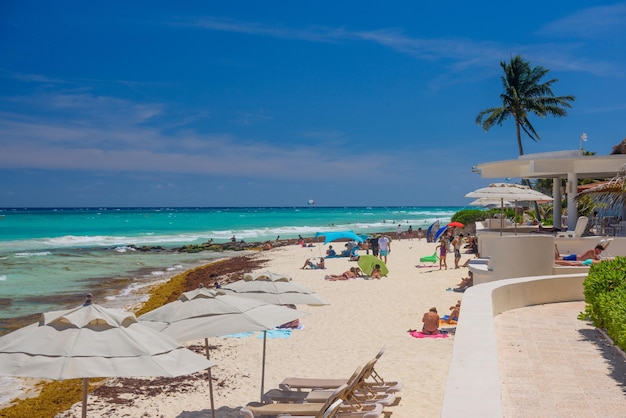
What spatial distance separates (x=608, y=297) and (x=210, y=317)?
503cm

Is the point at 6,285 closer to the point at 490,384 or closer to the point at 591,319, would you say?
the point at 591,319

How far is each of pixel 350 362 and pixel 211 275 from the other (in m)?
18.7

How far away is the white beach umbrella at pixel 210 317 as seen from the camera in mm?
7316

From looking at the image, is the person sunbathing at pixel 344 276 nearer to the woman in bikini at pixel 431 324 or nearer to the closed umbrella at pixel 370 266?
the closed umbrella at pixel 370 266

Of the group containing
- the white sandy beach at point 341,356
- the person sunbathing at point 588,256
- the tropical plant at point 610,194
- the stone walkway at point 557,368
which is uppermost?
the tropical plant at point 610,194

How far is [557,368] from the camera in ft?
21.9

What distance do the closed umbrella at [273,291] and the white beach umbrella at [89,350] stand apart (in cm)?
414

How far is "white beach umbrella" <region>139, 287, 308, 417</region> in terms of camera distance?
732cm

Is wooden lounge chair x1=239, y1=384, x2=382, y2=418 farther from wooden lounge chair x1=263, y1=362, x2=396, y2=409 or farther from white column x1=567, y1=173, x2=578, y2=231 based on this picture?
white column x1=567, y1=173, x2=578, y2=231

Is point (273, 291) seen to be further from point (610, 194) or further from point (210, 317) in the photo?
point (610, 194)

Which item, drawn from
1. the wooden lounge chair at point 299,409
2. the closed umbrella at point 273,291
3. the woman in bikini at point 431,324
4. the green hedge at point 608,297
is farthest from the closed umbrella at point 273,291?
the woman in bikini at point 431,324

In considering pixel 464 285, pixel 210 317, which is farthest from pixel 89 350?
pixel 464 285

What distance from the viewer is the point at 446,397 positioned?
3900mm

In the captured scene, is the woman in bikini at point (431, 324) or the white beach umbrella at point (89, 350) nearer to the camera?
the white beach umbrella at point (89, 350)
